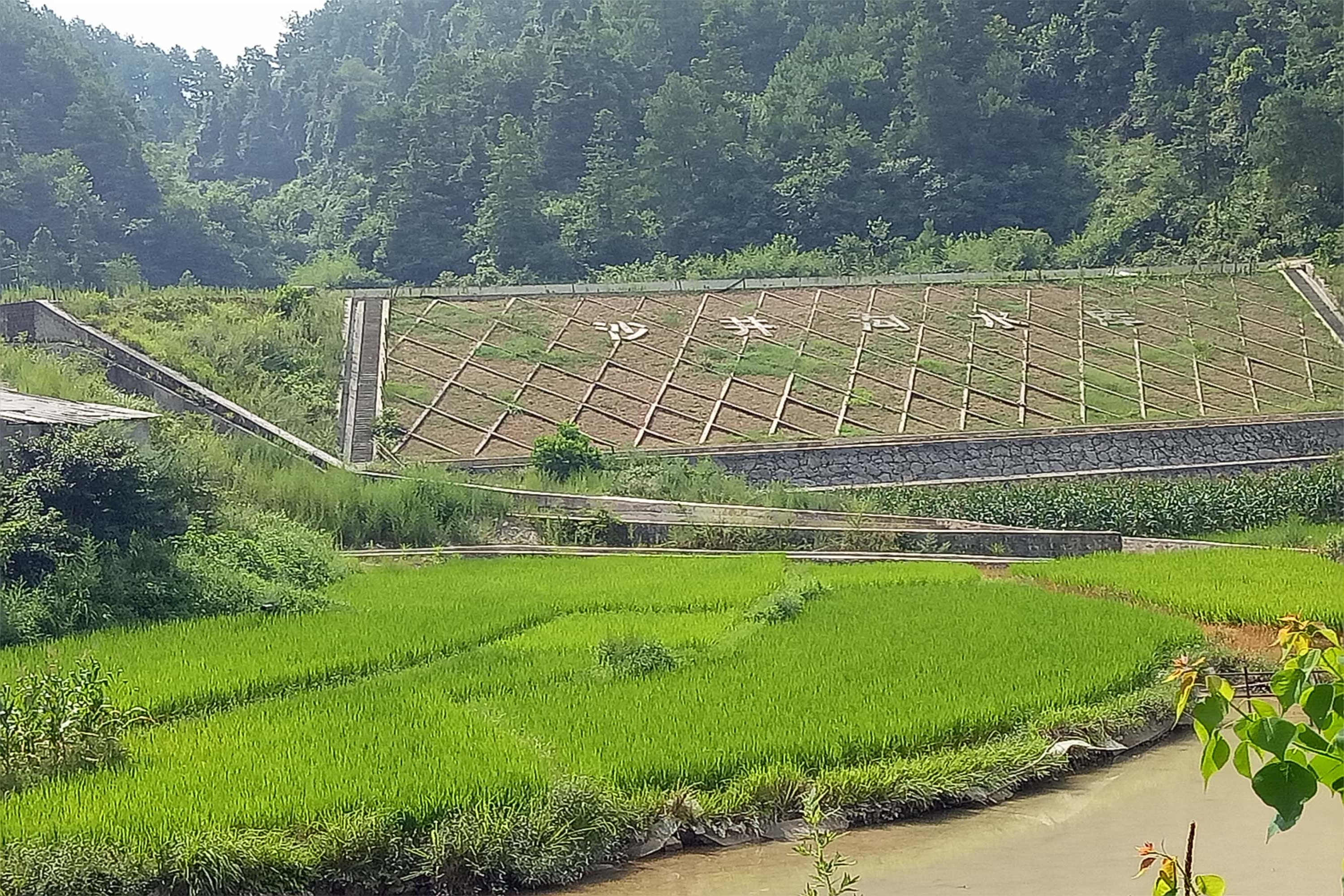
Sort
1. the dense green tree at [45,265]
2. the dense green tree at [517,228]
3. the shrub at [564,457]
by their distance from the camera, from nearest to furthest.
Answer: the shrub at [564,457]
the dense green tree at [517,228]
the dense green tree at [45,265]

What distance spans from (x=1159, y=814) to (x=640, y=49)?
118 ft

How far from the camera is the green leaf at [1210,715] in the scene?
76.2 inches

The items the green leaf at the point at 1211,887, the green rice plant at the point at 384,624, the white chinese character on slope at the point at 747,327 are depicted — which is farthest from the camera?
the white chinese character on slope at the point at 747,327

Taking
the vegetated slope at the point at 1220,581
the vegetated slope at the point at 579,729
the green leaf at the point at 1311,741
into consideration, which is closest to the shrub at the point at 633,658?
the vegetated slope at the point at 579,729

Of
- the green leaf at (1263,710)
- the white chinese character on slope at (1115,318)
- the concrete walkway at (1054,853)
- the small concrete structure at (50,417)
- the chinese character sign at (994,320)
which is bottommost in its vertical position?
the concrete walkway at (1054,853)

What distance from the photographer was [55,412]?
1115cm

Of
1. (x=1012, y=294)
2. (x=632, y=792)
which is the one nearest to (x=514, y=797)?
(x=632, y=792)

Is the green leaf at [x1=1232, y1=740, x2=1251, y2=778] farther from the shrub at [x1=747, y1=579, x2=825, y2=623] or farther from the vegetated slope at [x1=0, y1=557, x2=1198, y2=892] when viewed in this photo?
the shrub at [x1=747, y1=579, x2=825, y2=623]

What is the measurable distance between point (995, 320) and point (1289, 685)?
63.2 feet

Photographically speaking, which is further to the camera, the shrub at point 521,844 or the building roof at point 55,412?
the building roof at point 55,412

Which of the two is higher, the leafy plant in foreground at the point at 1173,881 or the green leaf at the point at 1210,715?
the green leaf at the point at 1210,715

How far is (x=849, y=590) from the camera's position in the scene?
10.5 m

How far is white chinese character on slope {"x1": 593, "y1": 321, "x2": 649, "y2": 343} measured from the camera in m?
19.4

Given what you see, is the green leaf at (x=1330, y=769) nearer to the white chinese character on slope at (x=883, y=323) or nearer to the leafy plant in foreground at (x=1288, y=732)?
the leafy plant in foreground at (x=1288, y=732)
